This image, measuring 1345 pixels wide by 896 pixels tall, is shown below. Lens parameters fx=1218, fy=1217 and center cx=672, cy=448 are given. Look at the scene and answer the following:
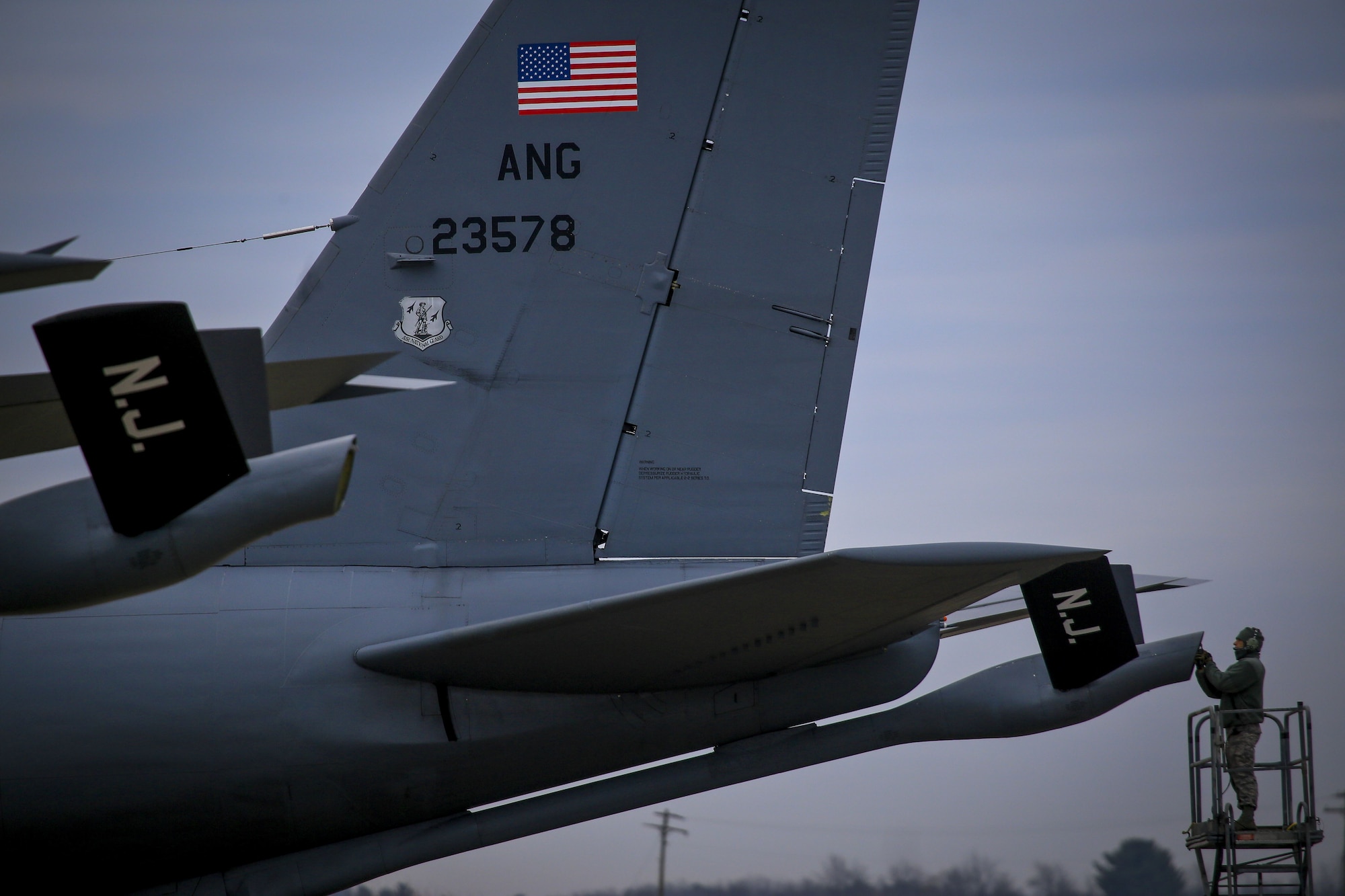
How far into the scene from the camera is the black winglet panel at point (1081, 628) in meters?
7.45

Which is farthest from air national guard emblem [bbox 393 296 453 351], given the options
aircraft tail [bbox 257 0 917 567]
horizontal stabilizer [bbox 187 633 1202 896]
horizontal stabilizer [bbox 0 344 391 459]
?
horizontal stabilizer [bbox 187 633 1202 896]

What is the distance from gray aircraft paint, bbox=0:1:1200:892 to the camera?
675 centimetres

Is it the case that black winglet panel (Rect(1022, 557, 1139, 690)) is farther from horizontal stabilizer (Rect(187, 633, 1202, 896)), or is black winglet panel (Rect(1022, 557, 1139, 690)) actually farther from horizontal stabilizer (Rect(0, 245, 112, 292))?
horizontal stabilizer (Rect(0, 245, 112, 292))

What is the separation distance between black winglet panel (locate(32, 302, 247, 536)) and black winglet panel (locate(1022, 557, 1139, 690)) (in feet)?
17.1

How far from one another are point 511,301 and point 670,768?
300cm

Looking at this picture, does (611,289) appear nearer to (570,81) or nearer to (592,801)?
(570,81)

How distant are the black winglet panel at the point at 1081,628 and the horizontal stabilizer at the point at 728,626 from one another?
1.36 metres

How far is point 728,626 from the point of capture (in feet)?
18.9

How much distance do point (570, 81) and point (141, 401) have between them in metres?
4.54

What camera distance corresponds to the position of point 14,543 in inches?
167

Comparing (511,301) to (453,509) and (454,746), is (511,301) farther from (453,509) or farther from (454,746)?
(454,746)

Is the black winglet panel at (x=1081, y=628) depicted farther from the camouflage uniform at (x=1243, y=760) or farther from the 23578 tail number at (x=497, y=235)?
the 23578 tail number at (x=497, y=235)

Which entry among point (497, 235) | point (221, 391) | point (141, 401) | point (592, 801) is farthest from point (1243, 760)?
point (141, 401)

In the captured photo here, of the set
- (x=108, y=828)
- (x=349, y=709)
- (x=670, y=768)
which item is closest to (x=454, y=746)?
(x=349, y=709)
